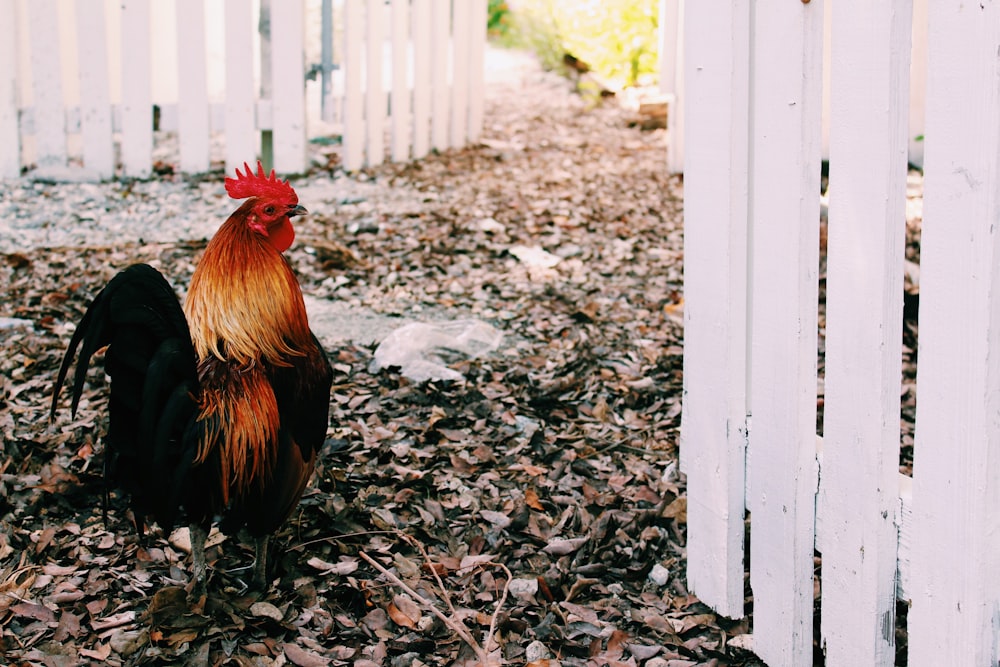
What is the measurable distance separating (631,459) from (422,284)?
6.71 ft

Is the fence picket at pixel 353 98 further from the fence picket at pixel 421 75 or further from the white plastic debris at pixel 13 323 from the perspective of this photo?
the white plastic debris at pixel 13 323

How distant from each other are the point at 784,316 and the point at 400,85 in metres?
5.91

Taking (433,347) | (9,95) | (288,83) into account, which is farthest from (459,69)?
(433,347)

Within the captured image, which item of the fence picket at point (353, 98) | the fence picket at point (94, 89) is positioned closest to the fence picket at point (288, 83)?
the fence picket at point (353, 98)

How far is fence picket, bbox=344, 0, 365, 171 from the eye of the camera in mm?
7188

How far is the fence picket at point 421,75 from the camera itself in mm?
7781

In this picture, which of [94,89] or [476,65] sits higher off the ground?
Answer: [476,65]

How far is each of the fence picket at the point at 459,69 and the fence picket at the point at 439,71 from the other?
3.3 inches

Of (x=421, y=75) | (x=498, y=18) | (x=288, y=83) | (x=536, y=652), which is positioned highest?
(x=498, y=18)

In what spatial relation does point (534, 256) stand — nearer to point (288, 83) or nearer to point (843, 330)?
point (288, 83)

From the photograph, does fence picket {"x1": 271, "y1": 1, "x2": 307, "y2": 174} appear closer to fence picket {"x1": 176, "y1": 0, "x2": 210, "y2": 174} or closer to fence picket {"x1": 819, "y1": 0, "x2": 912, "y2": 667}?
fence picket {"x1": 176, "y1": 0, "x2": 210, "y2": 174}

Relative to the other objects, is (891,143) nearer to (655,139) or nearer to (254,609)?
(254,609)

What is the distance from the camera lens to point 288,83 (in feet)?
22.7

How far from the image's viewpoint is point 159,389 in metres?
2.49
